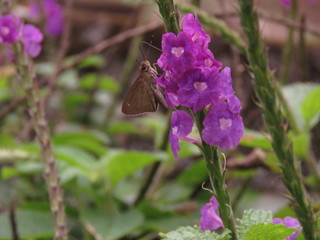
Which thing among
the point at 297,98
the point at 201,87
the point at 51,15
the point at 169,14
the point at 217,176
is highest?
the point at 51,15

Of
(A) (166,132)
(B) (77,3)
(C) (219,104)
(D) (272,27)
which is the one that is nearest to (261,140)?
(A) (166,132)

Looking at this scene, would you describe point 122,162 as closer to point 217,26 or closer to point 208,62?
point 217,26

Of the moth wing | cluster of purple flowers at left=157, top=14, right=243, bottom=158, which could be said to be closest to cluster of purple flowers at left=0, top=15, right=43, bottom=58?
the moth wing

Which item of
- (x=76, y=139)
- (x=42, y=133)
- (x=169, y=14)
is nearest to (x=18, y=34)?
(x=42, y=133)

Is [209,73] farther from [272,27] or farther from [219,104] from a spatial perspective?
[272,27]

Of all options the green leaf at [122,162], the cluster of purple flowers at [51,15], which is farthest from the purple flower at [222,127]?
the cluster of purple flowers at [51,15]

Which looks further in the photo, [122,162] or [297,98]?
[297,98]

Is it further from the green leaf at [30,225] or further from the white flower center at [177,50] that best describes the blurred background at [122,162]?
the white flower center at [177,50]
